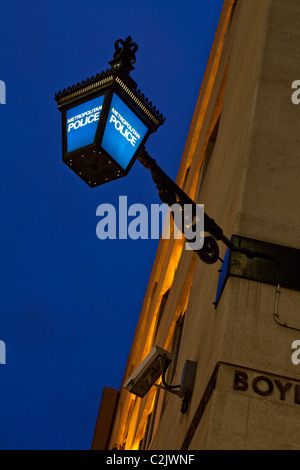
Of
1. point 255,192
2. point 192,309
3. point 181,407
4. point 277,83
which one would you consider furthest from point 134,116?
point 192,309

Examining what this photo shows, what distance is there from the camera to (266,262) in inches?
258

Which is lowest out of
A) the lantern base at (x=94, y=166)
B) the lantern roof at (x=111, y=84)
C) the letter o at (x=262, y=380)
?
the letter o at (x=262, y=380)

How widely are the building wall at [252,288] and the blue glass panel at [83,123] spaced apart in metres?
1.51

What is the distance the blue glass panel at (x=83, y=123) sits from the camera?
20.1ft

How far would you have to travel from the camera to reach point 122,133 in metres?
6.26

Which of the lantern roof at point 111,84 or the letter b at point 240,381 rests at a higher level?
the lantern roof at point 111,84

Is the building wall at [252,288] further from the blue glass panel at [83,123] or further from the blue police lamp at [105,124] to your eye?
the blue glass panel at [83,123]

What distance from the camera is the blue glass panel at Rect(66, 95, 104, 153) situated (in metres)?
6.12

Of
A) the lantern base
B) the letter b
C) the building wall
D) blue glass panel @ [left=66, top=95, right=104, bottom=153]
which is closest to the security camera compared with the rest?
the building wall

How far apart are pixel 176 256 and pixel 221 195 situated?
10089 millimetres

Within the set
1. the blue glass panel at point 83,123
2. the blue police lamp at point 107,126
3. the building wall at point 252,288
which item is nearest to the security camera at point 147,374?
the building wall at point 252,288

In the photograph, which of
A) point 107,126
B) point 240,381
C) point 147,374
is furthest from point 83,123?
point 147,374

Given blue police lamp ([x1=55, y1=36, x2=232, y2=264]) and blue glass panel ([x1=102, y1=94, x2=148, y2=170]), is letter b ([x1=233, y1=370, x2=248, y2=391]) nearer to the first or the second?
blue police lamp ([x1=55, y1=36, x2=232, y2=264])

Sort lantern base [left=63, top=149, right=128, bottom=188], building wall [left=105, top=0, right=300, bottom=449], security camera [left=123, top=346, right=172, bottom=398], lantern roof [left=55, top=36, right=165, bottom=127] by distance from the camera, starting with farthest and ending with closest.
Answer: security camera [left=123, top=346, right=172, bottom=398], lantern roof [left=55, top=36, right=165, bottom=127], lantern base [left=63, top=149, right=128, bottom=188], building wall [left=105, top=0, right=300, bottom=449]
